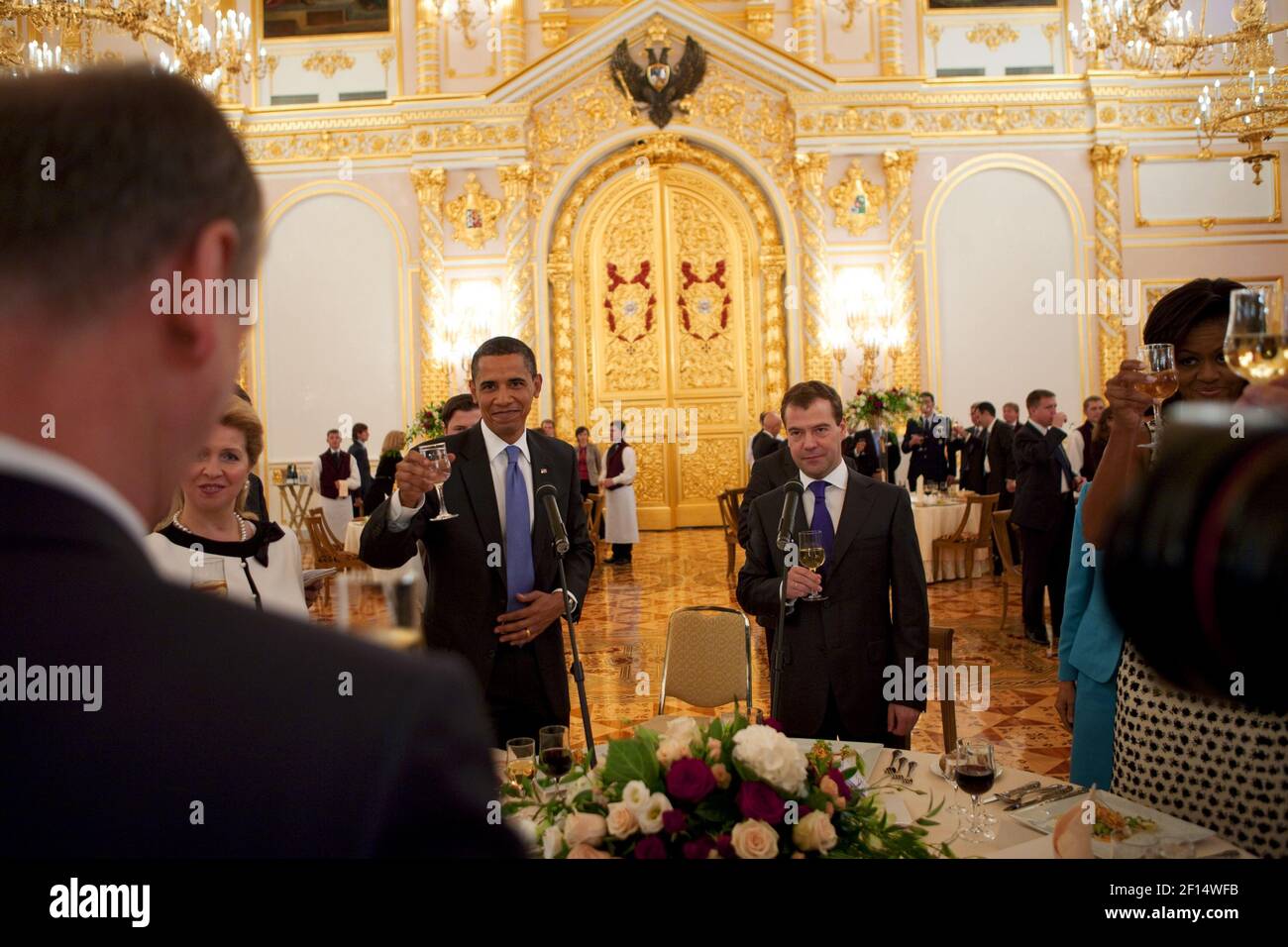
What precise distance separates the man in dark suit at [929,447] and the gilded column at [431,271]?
6.34 meters

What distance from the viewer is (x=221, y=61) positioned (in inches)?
349

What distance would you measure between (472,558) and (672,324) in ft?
35.3

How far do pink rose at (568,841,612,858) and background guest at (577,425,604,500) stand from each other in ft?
32.2

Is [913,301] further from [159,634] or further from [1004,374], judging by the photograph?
[159,634]

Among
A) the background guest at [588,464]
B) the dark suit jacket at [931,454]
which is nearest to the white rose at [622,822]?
the background guest at [588,464]

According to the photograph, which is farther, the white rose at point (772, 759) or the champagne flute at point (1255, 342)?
the white rose at point (772, 759)

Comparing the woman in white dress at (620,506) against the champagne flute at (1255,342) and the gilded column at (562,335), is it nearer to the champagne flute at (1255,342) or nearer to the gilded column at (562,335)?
the gilded column at (562,335)

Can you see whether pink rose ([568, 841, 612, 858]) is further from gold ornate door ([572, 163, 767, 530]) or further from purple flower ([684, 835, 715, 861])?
gold ornate door ([572, 163, 767, 530])

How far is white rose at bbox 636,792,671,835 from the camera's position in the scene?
161 cm

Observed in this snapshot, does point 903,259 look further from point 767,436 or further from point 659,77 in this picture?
point 767,436

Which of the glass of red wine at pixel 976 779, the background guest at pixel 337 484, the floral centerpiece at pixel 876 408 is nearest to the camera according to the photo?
the glass of red wine at pixel 976 779

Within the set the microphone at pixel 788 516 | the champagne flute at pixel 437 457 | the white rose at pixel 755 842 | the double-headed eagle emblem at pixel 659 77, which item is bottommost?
the white rose at pixel 755 842

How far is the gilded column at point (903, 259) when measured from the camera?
42.5ft

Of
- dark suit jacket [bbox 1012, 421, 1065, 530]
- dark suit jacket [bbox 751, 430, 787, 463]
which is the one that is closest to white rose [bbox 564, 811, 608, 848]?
dark suit jacket [bbox 1012, 421, 1065, 530]
